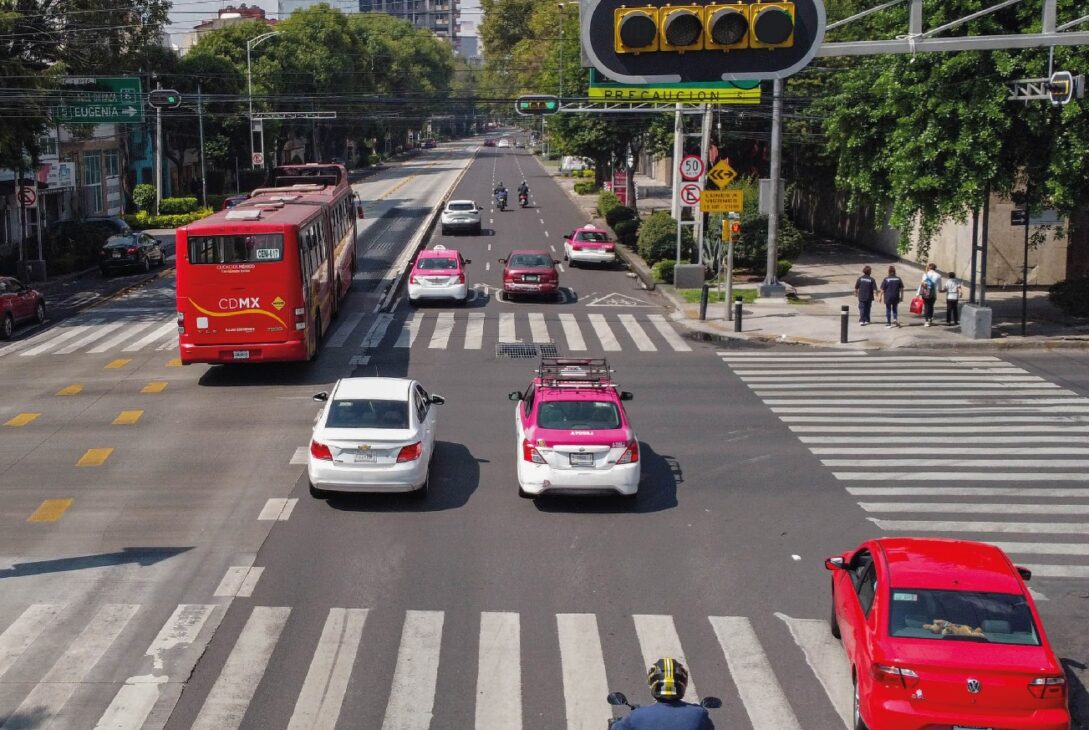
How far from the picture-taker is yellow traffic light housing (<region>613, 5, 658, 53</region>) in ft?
40.3

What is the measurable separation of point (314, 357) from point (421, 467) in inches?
464

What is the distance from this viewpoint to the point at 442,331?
32.8m

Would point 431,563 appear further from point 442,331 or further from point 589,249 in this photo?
point 589,249

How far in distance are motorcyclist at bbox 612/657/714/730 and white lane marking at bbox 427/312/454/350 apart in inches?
880

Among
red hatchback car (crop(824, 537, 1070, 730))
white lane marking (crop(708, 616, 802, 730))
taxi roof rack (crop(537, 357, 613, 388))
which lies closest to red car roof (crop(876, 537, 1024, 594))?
red hatchback car (crop(824, 537, 1070, 730))

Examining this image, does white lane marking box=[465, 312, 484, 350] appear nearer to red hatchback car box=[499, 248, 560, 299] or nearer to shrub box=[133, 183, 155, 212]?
red hatchback car box=[499, 248, 560, 299]

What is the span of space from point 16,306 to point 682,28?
87.9 feet

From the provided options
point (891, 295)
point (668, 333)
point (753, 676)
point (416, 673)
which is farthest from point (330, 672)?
point (891, 295)

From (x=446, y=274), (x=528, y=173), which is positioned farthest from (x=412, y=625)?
(x=528, y=173)

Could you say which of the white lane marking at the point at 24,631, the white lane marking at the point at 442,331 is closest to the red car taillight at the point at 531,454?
the white lane marking at the point at 24,631

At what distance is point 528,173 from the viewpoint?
113 meters

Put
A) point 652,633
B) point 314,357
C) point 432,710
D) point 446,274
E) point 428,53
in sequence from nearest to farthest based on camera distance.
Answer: point 432,710 < point 652,633 < point 314,357 < point 446,274 < point 428,53

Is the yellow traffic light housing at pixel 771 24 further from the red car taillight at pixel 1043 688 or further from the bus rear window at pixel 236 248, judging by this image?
the bus rear window at pixel 236 248

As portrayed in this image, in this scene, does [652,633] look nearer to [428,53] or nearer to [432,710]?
[432,710]
